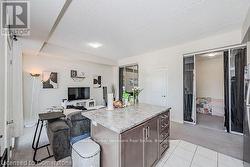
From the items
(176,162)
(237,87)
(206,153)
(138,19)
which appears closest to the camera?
(176,162)

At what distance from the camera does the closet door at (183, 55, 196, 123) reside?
4074 mm

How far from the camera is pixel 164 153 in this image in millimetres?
2330

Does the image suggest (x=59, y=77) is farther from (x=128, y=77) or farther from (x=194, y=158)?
(x=194, y=158)

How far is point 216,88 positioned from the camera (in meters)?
5.25

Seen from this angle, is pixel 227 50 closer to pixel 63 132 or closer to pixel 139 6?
pixel 139 6

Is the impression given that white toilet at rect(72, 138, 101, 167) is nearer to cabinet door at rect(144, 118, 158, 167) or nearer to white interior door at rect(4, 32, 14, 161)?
cabinet door at rect(144, 118, 158, 167)

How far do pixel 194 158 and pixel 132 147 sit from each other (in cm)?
152

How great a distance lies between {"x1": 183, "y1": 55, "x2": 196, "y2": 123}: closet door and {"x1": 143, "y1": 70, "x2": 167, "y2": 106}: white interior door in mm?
725

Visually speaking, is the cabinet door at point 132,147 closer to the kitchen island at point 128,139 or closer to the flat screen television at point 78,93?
the kitchen island at point 128,139

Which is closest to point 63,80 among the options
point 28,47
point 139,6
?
point 28,47

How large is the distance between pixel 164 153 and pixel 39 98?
4.77m

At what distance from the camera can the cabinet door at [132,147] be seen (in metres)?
1.38

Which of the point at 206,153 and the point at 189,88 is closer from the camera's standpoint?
the point at 206,153

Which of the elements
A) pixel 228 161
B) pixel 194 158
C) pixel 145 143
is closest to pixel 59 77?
pixel 145 143
